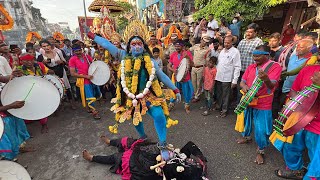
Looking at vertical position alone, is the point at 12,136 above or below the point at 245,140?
above

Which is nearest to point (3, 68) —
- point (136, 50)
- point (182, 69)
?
point (136, 50)

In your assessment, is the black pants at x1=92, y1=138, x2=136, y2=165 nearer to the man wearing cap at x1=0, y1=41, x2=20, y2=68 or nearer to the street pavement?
the street pavement

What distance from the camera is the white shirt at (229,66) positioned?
4.41m

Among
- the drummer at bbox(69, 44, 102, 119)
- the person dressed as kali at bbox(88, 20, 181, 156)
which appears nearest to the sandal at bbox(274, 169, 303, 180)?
the person dressed as kali at bbox(88, 20, 181, 156)

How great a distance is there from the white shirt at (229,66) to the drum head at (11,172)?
401cm

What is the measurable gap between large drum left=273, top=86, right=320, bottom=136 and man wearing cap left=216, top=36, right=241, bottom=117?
2086 millimetres

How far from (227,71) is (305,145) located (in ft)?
7.82

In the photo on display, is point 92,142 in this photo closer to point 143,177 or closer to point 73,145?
point 73,145

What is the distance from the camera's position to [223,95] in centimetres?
502

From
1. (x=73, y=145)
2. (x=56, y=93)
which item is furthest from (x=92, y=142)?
(x=56, y=93)

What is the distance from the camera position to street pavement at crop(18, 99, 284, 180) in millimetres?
3188

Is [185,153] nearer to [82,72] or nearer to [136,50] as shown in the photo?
[136,50]

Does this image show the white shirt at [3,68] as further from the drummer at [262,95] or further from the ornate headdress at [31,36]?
the ornate headdress at [31,36]

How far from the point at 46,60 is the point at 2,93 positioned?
9.81 feet
